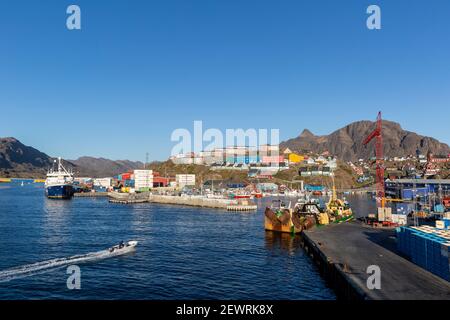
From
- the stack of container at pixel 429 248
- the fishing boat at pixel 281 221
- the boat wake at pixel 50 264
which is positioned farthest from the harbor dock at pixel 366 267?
the boat wake at pixel 50 264

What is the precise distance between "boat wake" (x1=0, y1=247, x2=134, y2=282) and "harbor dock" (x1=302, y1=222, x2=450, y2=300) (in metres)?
29.0

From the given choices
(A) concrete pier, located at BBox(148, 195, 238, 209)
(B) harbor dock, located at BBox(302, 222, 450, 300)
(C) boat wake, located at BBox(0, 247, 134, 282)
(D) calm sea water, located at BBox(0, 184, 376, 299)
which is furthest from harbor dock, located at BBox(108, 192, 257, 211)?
(C) boat wake, located at BBox(0, 247, 134, 282)

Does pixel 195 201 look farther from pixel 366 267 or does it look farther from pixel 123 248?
pixel 366 267

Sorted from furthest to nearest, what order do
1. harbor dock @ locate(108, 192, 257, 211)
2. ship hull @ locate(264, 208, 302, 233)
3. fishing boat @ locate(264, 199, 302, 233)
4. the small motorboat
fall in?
harbor dock @ locate(108, 192, 257, 211) → fishing boat @ locate(264, 199, 302, 233) → ship hull @ locate(264, 208, 302, 233) → the small motorboat

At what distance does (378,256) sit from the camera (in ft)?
134

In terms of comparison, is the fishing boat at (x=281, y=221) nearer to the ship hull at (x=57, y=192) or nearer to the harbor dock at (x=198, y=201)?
the harbor dock at (x=198, y=201)

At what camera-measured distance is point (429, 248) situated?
3378cm

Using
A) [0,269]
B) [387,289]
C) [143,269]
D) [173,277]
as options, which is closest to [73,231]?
[0,269]

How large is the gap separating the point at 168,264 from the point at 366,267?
2419 cm

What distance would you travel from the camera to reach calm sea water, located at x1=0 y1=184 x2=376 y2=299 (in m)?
35.6

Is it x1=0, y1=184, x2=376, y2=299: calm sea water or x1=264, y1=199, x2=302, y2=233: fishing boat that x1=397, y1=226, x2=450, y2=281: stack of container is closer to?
x1=0, y1=184, x2=376, y2=299: calm sea water
